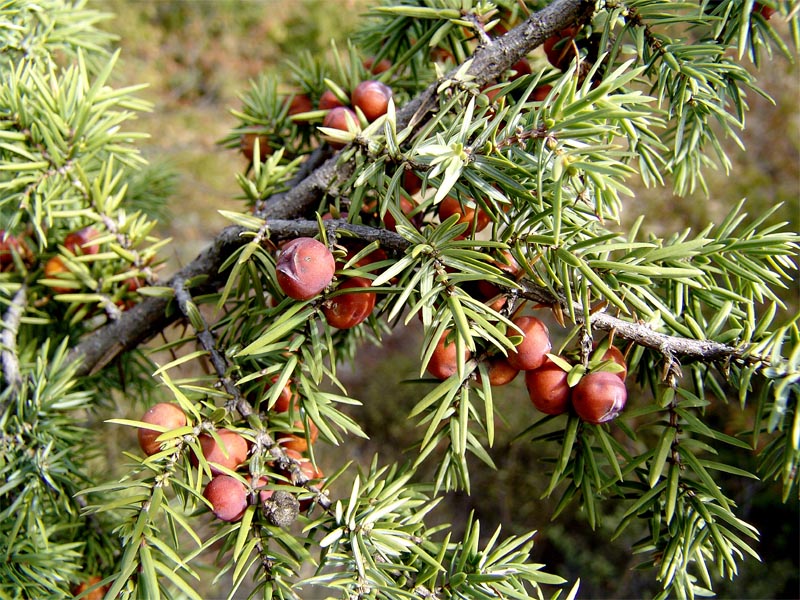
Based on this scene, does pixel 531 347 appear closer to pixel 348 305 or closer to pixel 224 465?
pixel 348 305

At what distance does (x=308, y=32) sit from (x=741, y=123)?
125 inches

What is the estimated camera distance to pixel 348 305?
445 mm

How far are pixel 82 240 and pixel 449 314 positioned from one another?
0.51 metres

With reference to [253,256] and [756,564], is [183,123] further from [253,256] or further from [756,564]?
[756,564]

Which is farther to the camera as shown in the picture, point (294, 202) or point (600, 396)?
point (294, 202)

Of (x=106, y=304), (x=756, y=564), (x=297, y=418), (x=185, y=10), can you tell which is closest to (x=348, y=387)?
(x=756, y=564)

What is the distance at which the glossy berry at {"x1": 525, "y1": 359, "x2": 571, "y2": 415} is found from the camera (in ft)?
1.44

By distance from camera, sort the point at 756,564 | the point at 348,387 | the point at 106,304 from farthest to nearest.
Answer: the point at 348,387 → the point at 756,564 → the point at 106,304

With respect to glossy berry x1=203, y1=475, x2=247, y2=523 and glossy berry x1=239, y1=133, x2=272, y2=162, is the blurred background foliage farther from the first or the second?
glossy berry x1=203, y1=475, x2=247, y2=523

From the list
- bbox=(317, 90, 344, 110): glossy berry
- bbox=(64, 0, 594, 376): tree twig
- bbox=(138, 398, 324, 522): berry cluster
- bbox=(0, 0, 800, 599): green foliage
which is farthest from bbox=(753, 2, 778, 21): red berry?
bbox=(138, 398, 324, 522): berry cluster

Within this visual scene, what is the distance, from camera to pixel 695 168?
0.58 m

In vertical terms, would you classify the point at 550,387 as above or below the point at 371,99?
below

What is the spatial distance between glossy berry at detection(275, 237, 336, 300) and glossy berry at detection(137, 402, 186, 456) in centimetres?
14

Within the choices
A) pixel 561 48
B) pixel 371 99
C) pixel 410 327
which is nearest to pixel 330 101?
pixel 371 99
